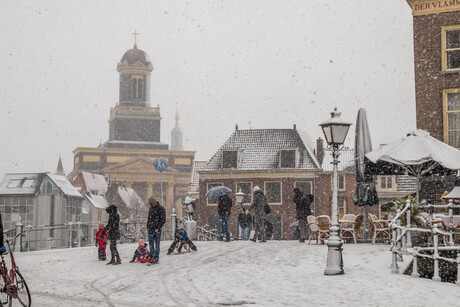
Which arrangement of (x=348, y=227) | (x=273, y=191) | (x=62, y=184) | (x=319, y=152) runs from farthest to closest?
(x=62, y=184) → (x=319, y=152) → (x=273, y=191) → (x=348, y=227)

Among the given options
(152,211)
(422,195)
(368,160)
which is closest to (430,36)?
(422,195)

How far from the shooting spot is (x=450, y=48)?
23500 mm

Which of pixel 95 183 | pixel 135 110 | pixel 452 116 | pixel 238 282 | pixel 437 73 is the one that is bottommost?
pixel 238 282

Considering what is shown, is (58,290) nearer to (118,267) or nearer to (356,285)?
(118,267)

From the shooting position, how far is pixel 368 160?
57.0 ft

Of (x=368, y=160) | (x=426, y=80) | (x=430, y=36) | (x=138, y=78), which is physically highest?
(x=138, y=78)

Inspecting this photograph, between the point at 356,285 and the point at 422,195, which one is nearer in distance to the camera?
the point at 356,285

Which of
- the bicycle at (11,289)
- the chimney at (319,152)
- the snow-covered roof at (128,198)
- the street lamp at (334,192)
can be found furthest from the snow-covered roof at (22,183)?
the bicycle at (11,289)

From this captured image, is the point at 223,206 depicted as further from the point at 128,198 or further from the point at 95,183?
the point at 128,198

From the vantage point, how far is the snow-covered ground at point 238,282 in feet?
33.2

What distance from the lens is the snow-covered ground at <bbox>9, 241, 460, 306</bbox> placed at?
10.1 meters

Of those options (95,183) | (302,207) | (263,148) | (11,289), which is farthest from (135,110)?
(11,289)

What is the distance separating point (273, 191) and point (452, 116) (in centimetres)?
2848

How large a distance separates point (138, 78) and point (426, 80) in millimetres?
87709
